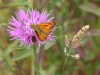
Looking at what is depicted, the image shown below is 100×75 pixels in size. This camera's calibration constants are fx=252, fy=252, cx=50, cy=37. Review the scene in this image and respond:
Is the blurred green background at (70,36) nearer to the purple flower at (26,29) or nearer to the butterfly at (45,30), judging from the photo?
the purple flower at (26,29)

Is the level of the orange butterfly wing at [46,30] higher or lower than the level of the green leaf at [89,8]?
lower

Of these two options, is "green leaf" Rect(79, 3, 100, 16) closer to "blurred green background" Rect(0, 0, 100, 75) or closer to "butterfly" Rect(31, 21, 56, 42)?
"blurred green background" Rect(0, 0, 100, 75)

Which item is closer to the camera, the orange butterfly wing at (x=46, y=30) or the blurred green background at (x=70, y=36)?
the orange butterfly wing at (x=46, y=30)

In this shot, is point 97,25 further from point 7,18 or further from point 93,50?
point 7,18

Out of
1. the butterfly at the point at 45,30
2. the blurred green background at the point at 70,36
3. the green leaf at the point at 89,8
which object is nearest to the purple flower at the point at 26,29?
the butterfly at the point at 45,30

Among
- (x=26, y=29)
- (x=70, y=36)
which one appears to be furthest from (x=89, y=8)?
(x=26, y=29)

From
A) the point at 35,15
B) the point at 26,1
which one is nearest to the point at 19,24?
the point at 35,15

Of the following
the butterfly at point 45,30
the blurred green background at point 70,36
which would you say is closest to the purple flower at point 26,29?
the butterfly at point 45,30

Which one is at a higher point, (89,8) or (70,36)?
(89,8)

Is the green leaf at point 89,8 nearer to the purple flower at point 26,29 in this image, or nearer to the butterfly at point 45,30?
the purple flower at point 26,29

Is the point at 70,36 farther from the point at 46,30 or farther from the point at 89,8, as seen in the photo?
the point at 46,30

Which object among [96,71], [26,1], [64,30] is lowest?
[96,71]
